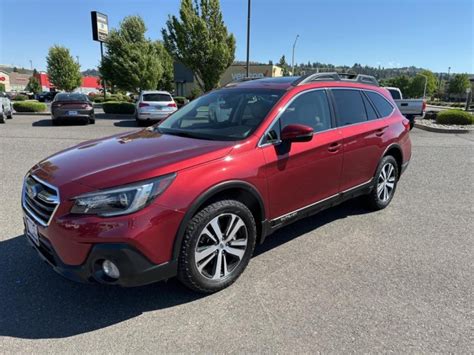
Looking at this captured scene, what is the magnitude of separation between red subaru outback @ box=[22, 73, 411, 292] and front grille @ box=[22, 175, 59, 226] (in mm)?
11

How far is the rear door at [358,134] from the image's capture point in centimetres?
410

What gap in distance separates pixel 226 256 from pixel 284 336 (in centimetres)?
83

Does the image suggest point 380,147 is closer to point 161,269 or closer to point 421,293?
point 421,293

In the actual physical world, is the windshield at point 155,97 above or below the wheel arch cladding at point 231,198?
above

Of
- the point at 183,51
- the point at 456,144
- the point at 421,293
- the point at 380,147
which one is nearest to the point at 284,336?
the point at 421,293

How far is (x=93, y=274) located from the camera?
2496 mm

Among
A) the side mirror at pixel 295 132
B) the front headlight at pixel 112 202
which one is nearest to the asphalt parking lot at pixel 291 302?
the front headlight at pixel 112 202

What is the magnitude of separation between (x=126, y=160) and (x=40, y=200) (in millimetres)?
698

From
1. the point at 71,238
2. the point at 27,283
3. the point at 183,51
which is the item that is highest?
the point at 183,51

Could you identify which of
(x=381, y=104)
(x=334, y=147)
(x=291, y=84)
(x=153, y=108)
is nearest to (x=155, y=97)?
(x=153, y=108)

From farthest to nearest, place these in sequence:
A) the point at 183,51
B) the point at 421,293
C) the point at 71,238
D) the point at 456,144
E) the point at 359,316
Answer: the point at 183,51 < the point at 456,144 < the point at 421,293 < the point at 359,316 < the point at 71,238

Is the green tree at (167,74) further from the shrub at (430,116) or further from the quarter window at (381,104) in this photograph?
the quarter window at (381,104)

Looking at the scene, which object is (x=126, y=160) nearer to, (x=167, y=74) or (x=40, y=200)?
(x=40, y=200)

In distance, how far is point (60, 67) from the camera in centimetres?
4497
